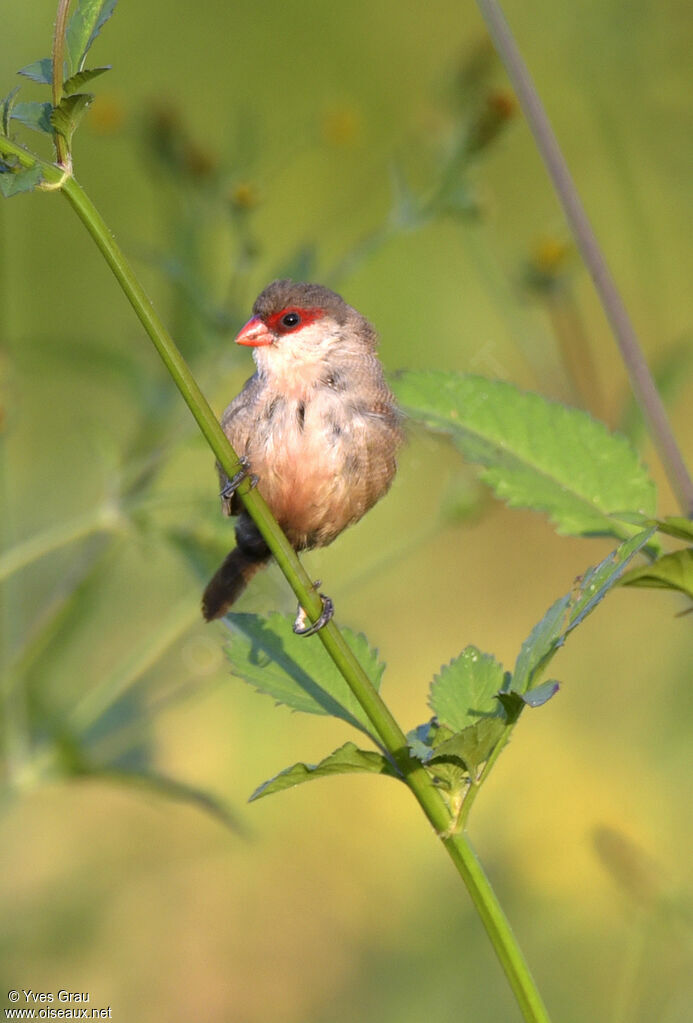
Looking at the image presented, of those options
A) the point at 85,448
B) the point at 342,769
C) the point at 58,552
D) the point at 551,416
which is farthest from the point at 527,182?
the point at 342,769

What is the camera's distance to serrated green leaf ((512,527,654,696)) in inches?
58.9

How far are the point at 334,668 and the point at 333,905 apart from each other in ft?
9.97

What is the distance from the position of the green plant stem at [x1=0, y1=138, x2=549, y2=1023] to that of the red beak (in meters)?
1.30

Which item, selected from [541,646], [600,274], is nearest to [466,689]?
[541,646]

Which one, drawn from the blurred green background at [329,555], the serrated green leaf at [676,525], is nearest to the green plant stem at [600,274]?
the serrated green leaf at [676,525]

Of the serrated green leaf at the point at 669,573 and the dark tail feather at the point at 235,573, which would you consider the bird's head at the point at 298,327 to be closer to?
the dark tail feather at the point at 235,573

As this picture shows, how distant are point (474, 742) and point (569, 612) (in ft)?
0.74

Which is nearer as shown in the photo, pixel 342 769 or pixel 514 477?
pixel 342 769

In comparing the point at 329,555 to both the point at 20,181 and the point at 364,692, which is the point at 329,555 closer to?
the point at 364,692

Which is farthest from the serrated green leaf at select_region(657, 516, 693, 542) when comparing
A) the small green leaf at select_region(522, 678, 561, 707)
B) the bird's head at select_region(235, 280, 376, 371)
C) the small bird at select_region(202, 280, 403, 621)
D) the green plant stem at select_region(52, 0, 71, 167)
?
the bird's head at select_region(235, 280, 376, 371)

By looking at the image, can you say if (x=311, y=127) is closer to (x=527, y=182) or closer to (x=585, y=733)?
(x=527, y=182)

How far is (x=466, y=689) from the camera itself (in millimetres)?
1701

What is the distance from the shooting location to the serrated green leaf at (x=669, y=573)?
5.23 ft

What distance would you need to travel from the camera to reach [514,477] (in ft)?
6.24
